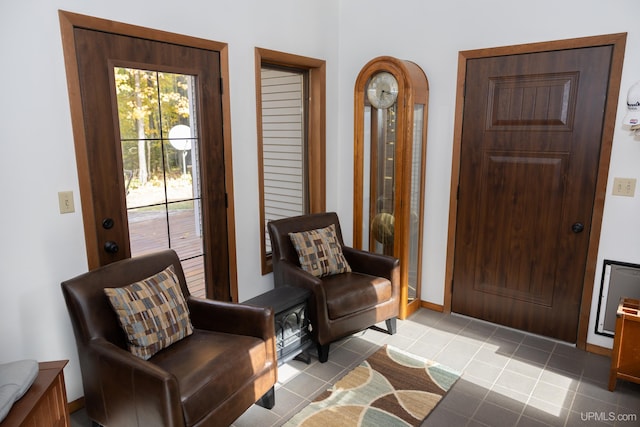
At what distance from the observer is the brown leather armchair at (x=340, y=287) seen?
274 centimetres

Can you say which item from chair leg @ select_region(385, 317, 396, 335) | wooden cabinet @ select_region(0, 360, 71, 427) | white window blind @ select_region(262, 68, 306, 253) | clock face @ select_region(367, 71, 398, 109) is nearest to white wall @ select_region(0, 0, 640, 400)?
white window blind @ select_region(262, 68, 306, 253)

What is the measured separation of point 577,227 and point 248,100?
2.38m

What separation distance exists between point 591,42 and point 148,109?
2700 millimetres

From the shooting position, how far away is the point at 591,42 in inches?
104

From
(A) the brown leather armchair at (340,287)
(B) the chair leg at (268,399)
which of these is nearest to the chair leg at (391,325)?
(A) the brown leather armchair at (340,287)

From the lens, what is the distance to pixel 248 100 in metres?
2.98

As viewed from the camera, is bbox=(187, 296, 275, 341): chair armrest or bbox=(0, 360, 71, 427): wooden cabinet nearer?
bbox=(0, 360, 71, 427): wooden cabinet

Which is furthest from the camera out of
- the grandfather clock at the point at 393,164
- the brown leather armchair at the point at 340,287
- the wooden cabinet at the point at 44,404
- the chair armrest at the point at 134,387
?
the grandfather clock at the point at 393,164

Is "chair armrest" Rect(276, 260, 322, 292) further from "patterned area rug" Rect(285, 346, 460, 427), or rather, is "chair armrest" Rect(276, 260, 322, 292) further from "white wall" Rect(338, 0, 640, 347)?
"white wall" Rect(338, 0, 640, 347)

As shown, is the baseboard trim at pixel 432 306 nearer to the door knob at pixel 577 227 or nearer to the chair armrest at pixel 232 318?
the door knob at pixel 577 227

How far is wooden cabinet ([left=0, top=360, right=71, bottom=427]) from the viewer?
1507 millimetres

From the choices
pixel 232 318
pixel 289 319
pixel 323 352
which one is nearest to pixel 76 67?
pixel 232 318

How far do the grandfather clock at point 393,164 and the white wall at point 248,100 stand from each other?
0.13 m

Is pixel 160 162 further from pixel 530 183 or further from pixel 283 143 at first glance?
pixel 530 183
